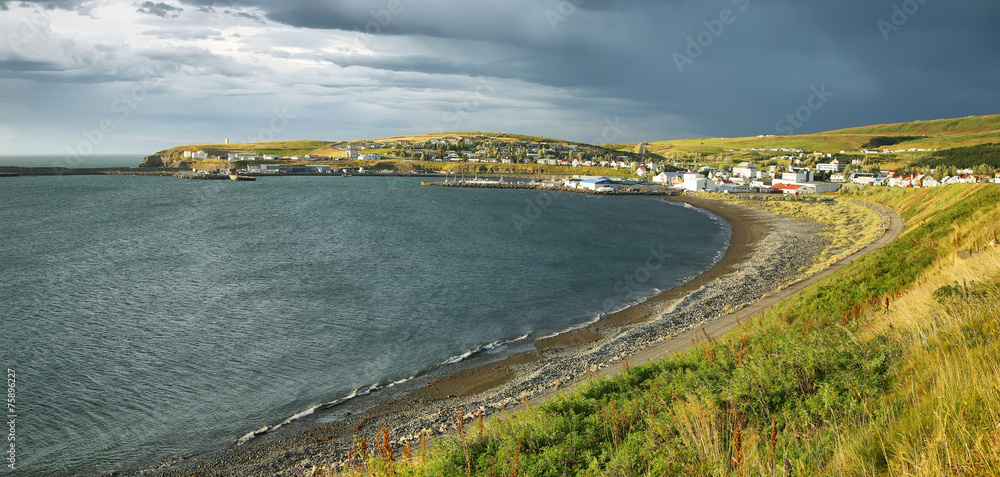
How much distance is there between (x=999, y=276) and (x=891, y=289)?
197 inches

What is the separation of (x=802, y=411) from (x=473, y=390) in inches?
457

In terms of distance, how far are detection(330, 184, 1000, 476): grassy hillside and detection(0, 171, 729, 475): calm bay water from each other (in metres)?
10.5

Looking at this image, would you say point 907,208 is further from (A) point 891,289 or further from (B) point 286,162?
(B) point 286,162

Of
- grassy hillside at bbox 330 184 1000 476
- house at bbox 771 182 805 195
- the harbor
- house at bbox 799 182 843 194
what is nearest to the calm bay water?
grassy hillside at bbox 330 184 1000 476

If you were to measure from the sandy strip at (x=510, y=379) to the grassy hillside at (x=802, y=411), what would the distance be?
1972 mm

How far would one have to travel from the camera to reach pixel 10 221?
56625 millimetres

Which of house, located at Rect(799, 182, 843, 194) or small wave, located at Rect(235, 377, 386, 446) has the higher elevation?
house, located at Rect(799, 182, 843, 194)

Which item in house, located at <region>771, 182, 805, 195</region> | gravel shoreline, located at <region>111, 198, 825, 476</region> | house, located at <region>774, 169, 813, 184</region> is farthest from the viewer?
house, located at <region>774, 169, 813, 184</region>

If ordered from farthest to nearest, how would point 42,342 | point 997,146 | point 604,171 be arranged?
point 604,171 < point 997,146 < point 42,342

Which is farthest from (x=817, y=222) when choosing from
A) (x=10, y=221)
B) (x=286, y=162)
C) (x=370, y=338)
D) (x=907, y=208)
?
(x=286, y=162)

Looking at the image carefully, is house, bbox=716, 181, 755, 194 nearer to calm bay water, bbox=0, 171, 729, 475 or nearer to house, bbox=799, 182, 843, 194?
house, bbox=799, 182, 843, 194

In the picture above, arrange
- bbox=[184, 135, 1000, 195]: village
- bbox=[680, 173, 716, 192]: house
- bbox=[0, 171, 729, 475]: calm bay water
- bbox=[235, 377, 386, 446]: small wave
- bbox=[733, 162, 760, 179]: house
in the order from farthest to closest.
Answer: bbox=[733, 162, 760, 179]: house → bbox=[680, 173, 716, 192]: house → bbox=[184, 135, 1000, 195]: village → bbox=[0, 171, 729, 475]: calm bay water → bbox=[235, 377, 386, 446]: small wave

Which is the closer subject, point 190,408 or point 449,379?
point 190,408

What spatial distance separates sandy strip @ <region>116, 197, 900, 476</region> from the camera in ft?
43.2
